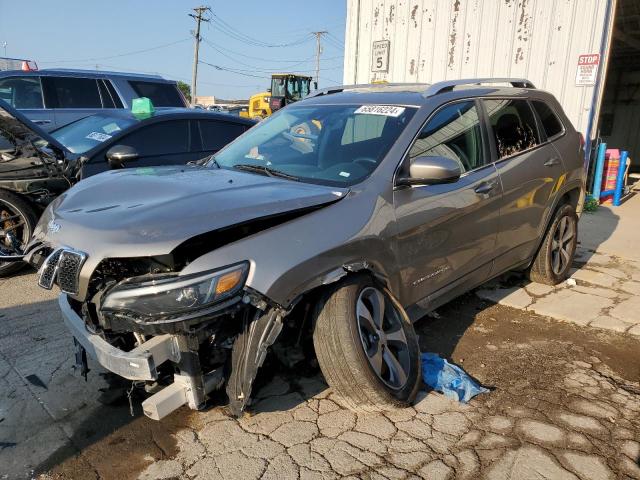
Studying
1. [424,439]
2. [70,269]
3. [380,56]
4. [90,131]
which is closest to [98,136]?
[90,131]

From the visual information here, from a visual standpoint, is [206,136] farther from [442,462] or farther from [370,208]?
[442,462]

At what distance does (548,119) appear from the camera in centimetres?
460

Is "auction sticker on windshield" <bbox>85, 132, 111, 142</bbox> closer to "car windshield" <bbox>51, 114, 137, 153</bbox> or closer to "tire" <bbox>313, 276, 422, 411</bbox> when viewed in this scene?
"car windshield" <bbox>51, 114, 137, 153</bbox>

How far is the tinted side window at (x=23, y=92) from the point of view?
852 centimetres

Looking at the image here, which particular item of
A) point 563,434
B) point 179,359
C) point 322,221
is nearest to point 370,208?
point 322,221

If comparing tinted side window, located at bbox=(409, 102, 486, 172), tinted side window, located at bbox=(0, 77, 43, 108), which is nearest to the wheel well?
tinted side window, located at bbox=(409, 102, 486, 172)

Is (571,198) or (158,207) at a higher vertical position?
(158,207)

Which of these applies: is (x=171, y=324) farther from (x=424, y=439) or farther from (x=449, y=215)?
(x=449, y=215)

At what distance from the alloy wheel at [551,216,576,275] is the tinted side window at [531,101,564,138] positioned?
0.82m

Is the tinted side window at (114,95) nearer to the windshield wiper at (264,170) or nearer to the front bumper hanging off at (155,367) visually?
the windshield wiper at (264,170)

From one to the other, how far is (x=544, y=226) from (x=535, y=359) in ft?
4.74

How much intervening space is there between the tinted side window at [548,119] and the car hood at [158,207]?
2.62m

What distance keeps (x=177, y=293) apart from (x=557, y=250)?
397cm

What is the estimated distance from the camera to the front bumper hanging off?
217 cm
